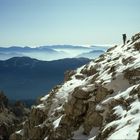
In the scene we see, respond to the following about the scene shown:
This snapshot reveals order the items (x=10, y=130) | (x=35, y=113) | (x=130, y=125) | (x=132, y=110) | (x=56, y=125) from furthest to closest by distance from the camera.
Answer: (x=10, y=130), (x=35, y=113), (x=56, y=125), (x=132, y=110), (x=130, y=125)

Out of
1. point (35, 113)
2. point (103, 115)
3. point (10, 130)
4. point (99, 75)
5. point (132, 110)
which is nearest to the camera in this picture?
point (132, 110)

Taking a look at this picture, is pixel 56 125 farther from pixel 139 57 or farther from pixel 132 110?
pixel 132 110

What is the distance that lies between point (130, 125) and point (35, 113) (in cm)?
4112

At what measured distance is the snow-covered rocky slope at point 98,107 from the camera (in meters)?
47.8

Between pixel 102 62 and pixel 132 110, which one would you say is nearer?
pixel 132 110

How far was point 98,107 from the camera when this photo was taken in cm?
5847

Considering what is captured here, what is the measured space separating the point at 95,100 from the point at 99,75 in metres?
10.2

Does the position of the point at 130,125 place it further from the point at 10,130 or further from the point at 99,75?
the point at 10,130

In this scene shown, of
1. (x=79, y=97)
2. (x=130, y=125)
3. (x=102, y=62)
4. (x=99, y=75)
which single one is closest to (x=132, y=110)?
(x=130, y=125)

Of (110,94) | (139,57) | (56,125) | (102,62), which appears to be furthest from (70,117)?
(102,62)

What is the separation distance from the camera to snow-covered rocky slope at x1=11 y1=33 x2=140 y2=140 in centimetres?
4782

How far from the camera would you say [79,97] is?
65.2 meters

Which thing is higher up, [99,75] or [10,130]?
[99,75]

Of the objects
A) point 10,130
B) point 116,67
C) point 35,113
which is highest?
point 116,67
